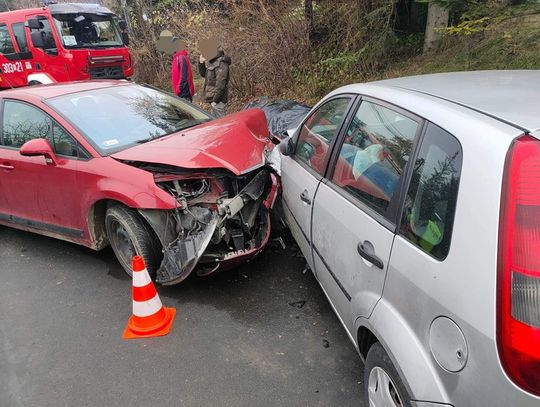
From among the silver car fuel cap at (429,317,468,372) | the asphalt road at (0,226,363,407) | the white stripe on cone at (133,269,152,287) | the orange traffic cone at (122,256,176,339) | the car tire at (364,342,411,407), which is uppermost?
the silver car fuel cap at (429,317,468,372)

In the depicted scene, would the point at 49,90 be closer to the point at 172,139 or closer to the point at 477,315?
the point at 172,139

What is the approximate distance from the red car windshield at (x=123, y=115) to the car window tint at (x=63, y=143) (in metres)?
0.12

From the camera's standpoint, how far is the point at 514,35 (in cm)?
620

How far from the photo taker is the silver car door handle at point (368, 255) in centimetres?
195

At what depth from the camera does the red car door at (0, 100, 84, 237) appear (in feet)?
12.8

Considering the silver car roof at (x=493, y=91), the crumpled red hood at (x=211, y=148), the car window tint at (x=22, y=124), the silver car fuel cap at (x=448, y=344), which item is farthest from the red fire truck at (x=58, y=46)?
the silver car fuel cap at (x=448, y=344)

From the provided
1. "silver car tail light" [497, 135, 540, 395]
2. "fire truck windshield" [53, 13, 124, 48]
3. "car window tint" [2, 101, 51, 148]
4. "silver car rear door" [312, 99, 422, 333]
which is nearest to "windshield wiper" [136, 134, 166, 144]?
"car window tint" [2, 101, 51, 148]

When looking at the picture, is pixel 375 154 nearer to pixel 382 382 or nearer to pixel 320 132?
pixel 320 132

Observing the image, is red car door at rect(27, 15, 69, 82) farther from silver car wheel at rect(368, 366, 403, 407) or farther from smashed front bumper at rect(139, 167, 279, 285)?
silver car wheel at rect(368, 366, 403, 407)

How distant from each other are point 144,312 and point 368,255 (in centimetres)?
190

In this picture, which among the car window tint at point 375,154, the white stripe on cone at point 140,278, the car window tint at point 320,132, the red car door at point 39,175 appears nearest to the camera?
the car window tint at point 375,154

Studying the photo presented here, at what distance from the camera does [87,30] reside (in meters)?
11.1

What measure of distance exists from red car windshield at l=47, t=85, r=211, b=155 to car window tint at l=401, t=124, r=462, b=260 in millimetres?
2739

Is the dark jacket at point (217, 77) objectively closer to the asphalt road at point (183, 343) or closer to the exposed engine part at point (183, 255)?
the asphalt road at point (183, 343)
